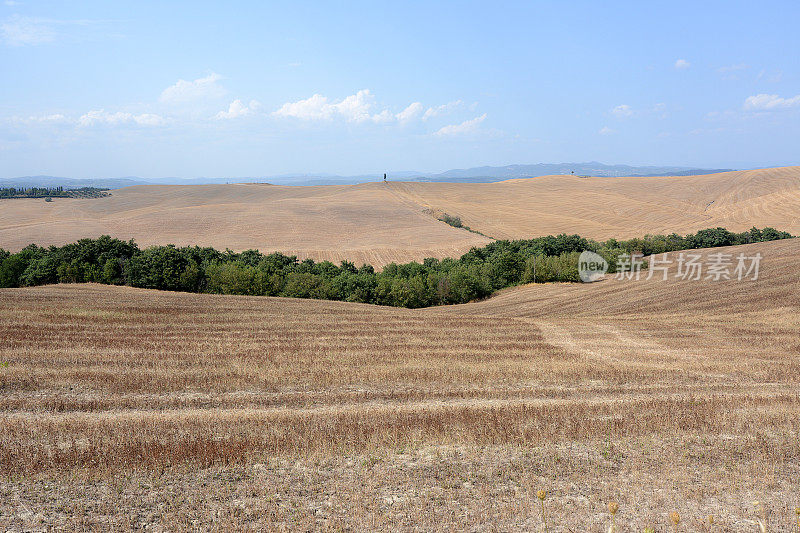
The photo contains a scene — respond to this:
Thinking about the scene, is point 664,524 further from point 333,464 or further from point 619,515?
point 333,464

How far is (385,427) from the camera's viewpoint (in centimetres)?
1327

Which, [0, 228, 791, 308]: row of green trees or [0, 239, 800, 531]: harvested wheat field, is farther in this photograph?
[0, 228, 791, 308]: row of green trees

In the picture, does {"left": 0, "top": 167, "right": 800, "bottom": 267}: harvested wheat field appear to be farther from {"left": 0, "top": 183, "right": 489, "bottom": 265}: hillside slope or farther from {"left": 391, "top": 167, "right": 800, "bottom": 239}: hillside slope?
{"left": 391, "top": 167, "right": 800, "bottom": 239}: hillside slope

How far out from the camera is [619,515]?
9.12m

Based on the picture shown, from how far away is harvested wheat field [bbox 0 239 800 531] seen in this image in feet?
30.8

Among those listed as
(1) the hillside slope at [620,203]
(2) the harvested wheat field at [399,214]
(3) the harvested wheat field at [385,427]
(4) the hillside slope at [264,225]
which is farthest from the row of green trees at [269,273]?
(1) the hillside slope at [620,203]

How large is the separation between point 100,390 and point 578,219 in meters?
122

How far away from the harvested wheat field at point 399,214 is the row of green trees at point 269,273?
1937cm

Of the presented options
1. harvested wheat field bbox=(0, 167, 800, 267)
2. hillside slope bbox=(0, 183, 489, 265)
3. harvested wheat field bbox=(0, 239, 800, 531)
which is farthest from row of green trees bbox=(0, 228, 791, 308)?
harvested wheat field bbox=(0, 239, 800, 531)

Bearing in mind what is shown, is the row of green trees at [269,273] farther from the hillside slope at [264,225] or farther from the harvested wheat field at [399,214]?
the hillside slope at [264,225]

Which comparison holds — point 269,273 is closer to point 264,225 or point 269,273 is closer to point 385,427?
point 264,225

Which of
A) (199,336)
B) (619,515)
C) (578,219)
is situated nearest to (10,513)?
(619,515)

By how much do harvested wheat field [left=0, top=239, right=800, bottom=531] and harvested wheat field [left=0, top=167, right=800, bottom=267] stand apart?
58.8 m

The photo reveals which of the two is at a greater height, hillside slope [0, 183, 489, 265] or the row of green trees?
hillside slope [0, 183, 489, 265]
